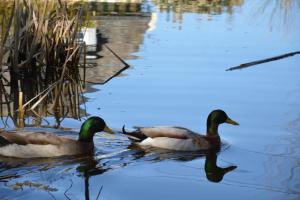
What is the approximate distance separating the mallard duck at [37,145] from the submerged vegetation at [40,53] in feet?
7.43

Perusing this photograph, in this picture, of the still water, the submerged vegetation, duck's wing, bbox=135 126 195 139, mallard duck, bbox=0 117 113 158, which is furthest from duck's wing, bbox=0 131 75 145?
the submerged vegetation

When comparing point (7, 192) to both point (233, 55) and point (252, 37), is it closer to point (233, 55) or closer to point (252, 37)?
point (233, 55)

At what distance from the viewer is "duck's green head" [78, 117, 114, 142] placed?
7.34m

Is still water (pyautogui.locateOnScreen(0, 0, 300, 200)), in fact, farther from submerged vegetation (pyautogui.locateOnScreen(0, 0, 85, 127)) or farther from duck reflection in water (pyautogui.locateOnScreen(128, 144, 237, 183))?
submerged vegetation (pyautogui.locateOnScreen(0, 0, 85, 127))

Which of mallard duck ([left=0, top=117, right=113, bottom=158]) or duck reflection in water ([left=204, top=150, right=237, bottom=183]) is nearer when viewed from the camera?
duck reflection in water ([left=204, top=150, right=237, bottom=183])

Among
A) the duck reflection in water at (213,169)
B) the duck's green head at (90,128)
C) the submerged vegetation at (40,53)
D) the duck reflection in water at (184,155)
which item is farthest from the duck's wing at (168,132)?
Answer: the submerged vegetation at (40,53)

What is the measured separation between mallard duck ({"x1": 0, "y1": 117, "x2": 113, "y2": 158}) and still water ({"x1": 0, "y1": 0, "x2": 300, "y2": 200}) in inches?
4.4

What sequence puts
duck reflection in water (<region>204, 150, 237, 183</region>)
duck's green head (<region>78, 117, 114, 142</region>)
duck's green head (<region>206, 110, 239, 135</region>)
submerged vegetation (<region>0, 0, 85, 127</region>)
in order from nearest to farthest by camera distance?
duck reflection in water (<region>204, 150, 237, 183</region>) < duck's green head (<region>78, 117, 114, 142</region>) < duck's green head (<region>206, 110, 239, 135</region>) < submerged vegetation (<region>0, 0, 85, 127</region>)

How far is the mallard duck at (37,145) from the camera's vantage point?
6.94 m

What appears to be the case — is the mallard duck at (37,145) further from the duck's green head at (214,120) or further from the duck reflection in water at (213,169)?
the duck's green head at (214,120)

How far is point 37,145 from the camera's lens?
6953 mm

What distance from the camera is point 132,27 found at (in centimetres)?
1667

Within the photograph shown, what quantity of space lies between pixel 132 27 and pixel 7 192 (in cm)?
1122

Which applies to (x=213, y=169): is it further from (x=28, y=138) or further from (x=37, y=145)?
(x=28, y=138)
